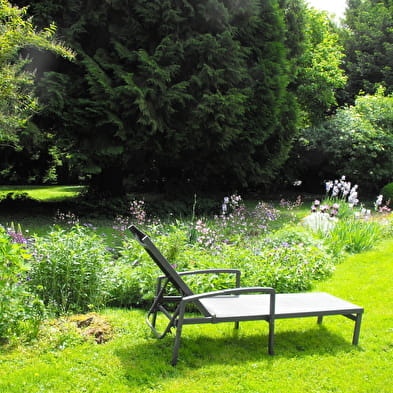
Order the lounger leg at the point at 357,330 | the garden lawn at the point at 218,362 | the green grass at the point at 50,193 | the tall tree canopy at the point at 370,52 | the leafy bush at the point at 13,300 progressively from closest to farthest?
the garden lawn at the point at 218,362 < the leafy bush at the point at 13,300 < the lounger leg at the point at 357,330 < the green grass at the point at 50,193 < the tall tree canopy at the point at 370,52

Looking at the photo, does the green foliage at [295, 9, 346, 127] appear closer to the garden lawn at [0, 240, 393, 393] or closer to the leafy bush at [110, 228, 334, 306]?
the leafy bush at [110, 228, 334, 306]

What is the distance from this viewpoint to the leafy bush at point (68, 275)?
14.5 ft

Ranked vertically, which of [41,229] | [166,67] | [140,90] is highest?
[166,67]

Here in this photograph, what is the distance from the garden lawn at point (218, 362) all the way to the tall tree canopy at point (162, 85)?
265 inches

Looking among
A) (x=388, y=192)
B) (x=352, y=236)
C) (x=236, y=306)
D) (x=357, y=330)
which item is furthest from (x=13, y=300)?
(x=388, y=192)

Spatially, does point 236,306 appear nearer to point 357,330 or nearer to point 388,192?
point 357,330

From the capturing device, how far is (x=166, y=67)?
10.5 m

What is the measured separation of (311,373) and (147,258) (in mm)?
2458

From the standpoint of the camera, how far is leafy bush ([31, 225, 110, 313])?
4430 millimetres

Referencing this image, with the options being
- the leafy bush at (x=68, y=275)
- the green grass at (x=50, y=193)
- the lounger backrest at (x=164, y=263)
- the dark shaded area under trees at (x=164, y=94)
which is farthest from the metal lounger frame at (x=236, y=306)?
the green grass at (x=50, y=193)

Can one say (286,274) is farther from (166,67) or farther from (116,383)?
(166,67)

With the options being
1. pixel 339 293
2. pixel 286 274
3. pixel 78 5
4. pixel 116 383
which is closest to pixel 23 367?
pixel 116 383

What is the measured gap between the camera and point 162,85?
1032cm

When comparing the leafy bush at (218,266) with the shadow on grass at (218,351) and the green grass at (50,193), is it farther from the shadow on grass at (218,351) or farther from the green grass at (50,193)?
the green grass at (50,193)
